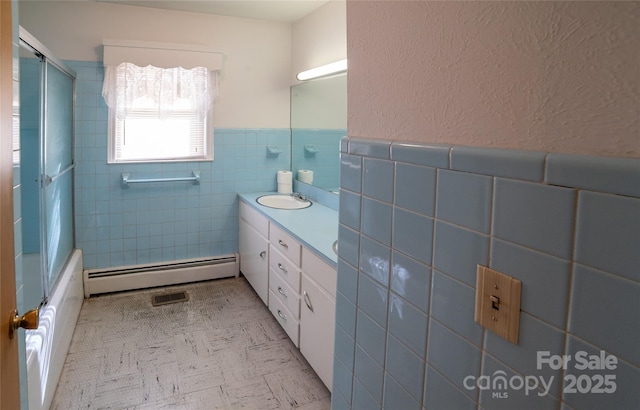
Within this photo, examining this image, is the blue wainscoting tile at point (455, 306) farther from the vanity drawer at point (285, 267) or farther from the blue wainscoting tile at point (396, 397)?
the vanity drawer at point (285, 267)

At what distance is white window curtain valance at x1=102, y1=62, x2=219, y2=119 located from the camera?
3301 millimetres

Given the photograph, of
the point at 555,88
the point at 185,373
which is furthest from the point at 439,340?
the point at 185,373

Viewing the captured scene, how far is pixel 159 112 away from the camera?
3.49 m

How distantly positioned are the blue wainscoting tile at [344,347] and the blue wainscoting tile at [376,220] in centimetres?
32

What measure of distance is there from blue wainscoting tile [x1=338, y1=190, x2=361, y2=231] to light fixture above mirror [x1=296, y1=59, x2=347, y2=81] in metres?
1.80

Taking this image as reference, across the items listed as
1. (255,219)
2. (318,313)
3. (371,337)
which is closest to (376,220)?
(371,337)

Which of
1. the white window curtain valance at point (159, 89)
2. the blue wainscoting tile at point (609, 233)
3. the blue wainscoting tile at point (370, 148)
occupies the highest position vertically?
the white window curtain valance at point (159, 89)

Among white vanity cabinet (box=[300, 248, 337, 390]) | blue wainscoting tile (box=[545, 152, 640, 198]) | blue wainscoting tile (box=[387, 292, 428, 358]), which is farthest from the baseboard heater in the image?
blue wainscoting tile (box=[545, 152, 640, 198])

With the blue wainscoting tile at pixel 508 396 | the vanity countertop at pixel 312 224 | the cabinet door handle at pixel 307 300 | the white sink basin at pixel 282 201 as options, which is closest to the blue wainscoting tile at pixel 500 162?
the blue wainscoting tile at pixel 508 396

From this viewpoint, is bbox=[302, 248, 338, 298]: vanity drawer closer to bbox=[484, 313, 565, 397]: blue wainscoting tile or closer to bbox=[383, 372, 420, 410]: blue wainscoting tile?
bbox=[383, 372, 420, 410]: blue wainscoting tile

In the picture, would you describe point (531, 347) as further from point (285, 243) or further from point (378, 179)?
point (285, 243)

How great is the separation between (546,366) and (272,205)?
2980 millimetres

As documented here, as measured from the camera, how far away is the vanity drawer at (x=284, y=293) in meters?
2.57

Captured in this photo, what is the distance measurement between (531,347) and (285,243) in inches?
81.5
